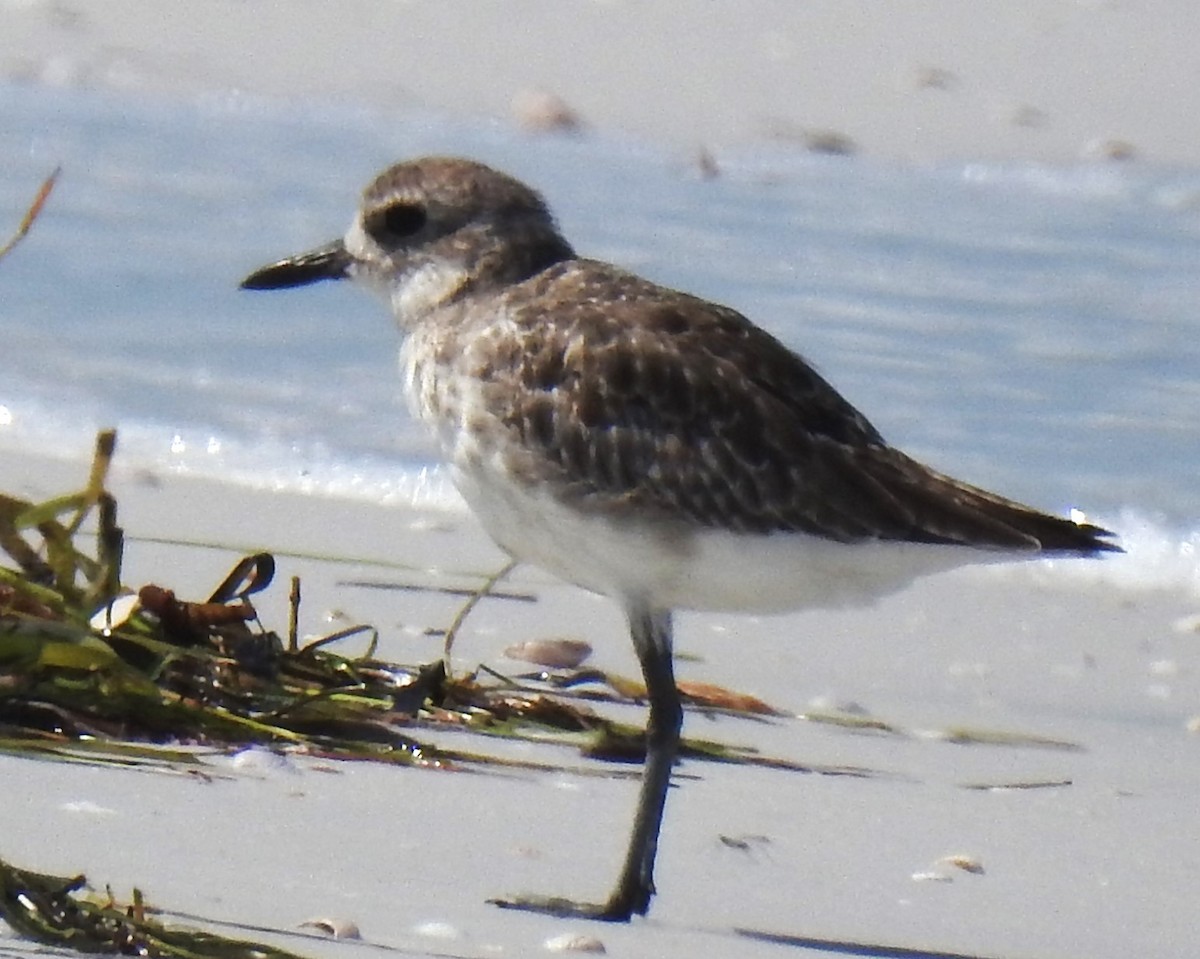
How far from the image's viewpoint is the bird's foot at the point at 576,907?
365 centimetres

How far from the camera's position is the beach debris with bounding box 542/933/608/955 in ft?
11.5

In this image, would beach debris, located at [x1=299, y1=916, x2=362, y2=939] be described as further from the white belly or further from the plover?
the white belly

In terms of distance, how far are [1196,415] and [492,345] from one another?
3846 mm

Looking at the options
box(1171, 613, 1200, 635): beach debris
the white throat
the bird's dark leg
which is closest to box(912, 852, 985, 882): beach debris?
the bird's dark leg

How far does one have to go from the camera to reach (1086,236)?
30.1 ft

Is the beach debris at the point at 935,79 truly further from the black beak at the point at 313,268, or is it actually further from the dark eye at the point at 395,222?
the dark eye at the point at 395,222

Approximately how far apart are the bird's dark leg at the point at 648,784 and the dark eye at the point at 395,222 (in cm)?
84

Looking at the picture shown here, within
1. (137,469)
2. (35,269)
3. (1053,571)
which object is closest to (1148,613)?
(1053,571)

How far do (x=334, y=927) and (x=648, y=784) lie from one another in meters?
0.75

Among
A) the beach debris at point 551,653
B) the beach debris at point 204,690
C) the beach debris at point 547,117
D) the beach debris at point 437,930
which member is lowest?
the beach debris at point 437,930

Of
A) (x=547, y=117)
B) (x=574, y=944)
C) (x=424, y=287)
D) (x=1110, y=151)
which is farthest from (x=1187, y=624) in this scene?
(x=547, y=117)

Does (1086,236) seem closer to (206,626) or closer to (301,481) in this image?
(301,481)

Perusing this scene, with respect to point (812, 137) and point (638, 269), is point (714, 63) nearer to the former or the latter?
point (812, 137)

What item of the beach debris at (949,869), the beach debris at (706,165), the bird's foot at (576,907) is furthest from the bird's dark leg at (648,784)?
the beach debris at (706,165)
